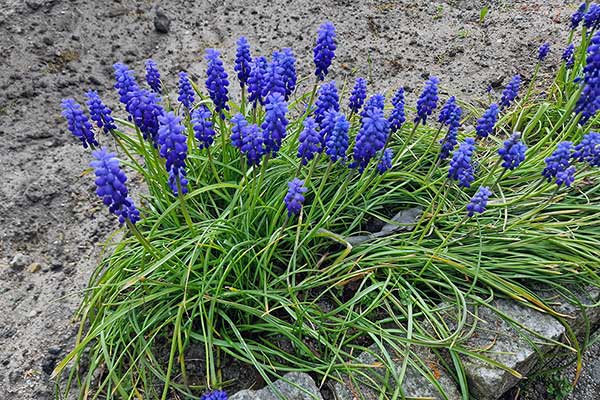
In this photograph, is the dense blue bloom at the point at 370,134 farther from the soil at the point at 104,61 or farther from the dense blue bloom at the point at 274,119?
the soil at the point at 104,61

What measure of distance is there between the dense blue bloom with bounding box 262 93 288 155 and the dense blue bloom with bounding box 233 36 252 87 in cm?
60

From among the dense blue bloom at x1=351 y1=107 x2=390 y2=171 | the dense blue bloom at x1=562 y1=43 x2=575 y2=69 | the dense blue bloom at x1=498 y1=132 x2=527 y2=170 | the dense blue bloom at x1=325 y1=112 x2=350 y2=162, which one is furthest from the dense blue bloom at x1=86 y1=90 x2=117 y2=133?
the dense blue bloom at x1=562 y1=43 x2=575 y2=69

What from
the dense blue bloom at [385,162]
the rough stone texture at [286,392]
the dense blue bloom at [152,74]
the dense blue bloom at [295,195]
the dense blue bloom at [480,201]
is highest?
the dense blue bloom at [152,74]

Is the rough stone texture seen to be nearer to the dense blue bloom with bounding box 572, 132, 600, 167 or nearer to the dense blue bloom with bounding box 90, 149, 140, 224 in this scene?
the dense blue bloom with bounding box 90, 149, 140, 224

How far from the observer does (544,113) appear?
436cm

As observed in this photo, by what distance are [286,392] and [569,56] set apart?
3.64 metres

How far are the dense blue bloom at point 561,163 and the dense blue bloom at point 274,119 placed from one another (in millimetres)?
1606

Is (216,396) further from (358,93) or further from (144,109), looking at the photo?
(358,93)

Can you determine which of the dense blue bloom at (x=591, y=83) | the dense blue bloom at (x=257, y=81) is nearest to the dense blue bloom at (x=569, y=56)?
the dense blue bloom at (x=591, y=83)

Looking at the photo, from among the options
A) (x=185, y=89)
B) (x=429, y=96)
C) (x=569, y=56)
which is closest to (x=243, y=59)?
(x=185, y=89)

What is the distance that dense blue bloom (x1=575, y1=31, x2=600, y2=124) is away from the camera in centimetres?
281

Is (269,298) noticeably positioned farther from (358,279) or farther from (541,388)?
(541,388)

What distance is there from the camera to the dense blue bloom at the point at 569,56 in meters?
4.15

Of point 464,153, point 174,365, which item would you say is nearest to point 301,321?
point 174,365
